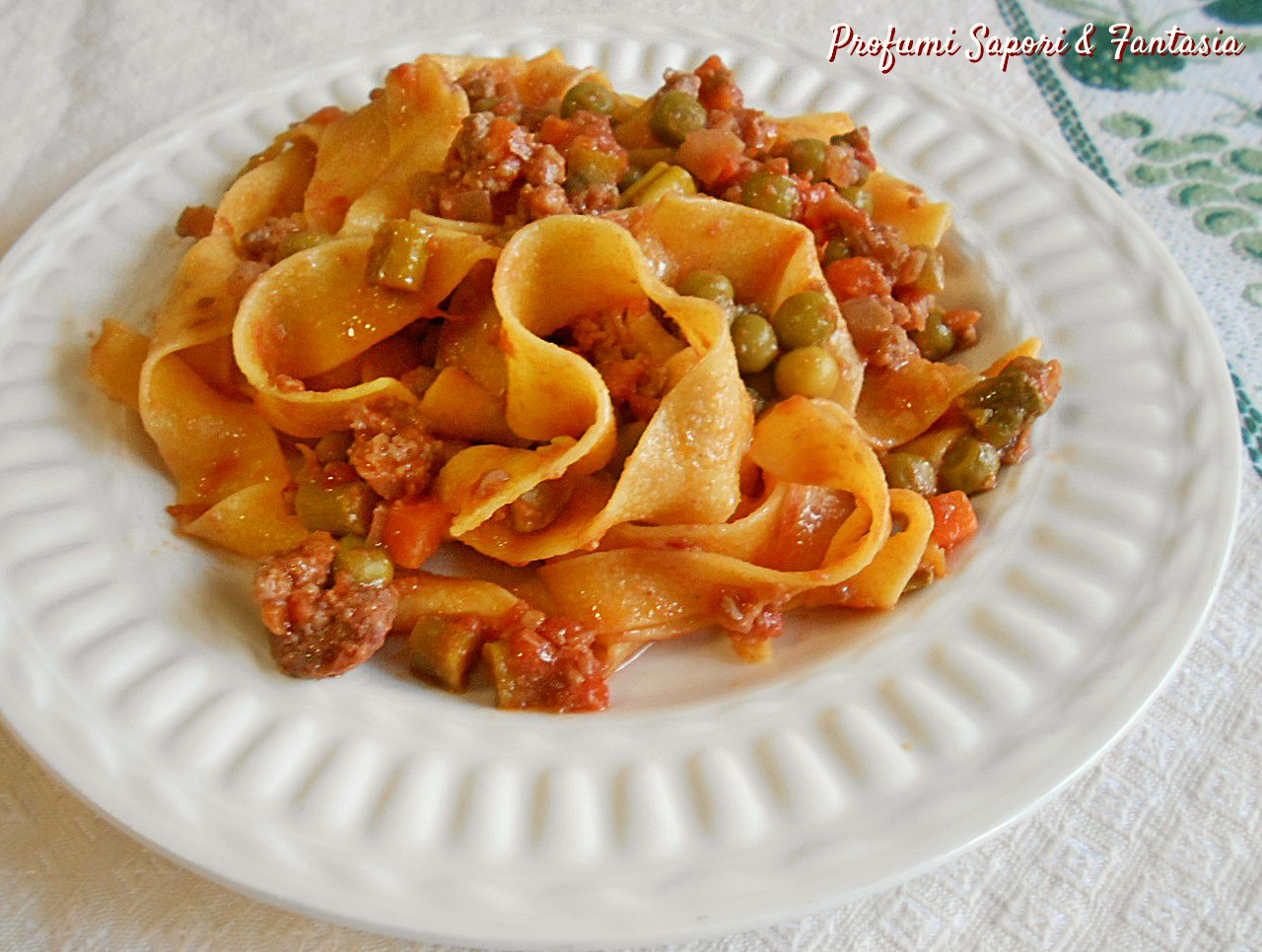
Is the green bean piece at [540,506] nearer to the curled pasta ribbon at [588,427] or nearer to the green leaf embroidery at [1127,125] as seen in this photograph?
the curled pasta ribbon at [588,427]

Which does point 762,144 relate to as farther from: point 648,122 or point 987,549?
point 987,549

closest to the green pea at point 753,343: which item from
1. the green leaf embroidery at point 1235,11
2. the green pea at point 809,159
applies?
the green pea at point 809,159

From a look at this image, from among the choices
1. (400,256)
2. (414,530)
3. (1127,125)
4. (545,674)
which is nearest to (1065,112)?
(1127,125)

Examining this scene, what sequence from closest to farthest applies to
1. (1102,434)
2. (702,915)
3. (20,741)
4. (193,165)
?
1. (702,915)
2. (20,741)
3. (1102,434)
4. (193,165)

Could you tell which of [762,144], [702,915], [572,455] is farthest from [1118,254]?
[702,915]

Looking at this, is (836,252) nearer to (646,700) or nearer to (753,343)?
(753,343)

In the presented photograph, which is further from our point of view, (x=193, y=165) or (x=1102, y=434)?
(x=193, y=165)
